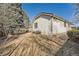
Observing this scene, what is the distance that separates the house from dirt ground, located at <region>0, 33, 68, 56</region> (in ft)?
0.21

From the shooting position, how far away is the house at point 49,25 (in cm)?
169

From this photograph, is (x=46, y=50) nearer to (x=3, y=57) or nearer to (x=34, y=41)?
(x=34, y=41)

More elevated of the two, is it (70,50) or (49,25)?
(49,25)

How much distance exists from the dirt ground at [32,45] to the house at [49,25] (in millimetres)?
65

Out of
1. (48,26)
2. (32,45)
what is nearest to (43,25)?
(48,26)

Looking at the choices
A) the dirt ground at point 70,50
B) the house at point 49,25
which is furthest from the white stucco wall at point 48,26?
the dirt ground at point 70,50

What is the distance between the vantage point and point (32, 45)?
170cm

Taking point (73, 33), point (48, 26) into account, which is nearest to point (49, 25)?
point (48, 26)

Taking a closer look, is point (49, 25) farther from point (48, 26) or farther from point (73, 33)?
point (73, 33)

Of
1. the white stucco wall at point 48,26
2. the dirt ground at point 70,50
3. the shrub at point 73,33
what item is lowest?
the dirt ground at point 70,50

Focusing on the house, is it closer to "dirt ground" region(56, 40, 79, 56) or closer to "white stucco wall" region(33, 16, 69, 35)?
"white stucco wall" region(33, 16, 69, 35)

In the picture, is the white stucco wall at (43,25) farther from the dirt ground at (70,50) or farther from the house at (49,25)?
the dirt ground at (70,50)

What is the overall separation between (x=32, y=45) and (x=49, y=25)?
28cm

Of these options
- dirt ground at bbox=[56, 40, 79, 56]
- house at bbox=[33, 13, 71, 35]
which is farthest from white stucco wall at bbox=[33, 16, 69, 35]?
dirt ground at bbox=[56, 40, 79, 56]
